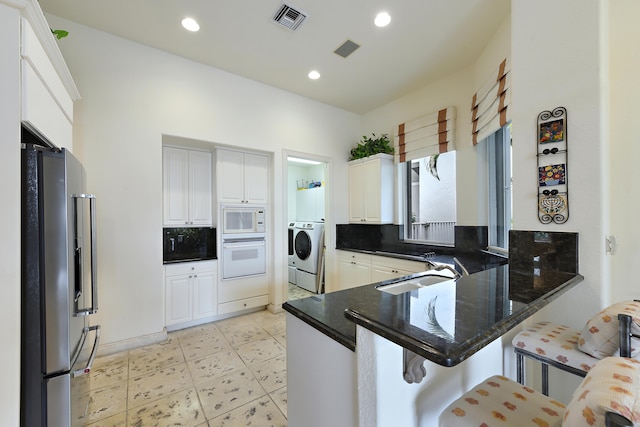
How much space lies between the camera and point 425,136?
3.36m

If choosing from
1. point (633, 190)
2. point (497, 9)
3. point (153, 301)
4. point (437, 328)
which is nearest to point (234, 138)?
point (153, 301)

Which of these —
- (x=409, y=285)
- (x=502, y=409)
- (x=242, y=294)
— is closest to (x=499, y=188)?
(x=409, y=285)

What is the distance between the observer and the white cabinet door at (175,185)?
3068 millimetres

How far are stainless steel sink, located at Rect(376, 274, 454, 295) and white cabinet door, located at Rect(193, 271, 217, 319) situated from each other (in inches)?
91.1

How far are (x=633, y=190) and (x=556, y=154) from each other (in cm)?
36

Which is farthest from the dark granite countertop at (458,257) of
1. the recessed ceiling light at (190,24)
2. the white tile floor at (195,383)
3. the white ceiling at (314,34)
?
the recessed ceiling light at (190,24)

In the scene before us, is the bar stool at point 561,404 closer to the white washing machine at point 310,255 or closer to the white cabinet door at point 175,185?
the white cabinet door at point 175,185

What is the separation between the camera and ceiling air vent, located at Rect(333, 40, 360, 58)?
261cm

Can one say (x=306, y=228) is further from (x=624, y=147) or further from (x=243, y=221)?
(x=624, y=147)

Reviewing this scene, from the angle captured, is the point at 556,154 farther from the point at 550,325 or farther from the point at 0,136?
the point at 0,136

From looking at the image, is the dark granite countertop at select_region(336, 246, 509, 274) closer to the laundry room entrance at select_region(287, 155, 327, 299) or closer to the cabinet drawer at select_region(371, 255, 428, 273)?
the cabinet drawer at select_region(371, 255, 428, 273)

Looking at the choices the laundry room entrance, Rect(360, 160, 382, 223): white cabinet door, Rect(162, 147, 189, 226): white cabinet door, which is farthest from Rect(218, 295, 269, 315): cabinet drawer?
Rect(360, 160, 382, 223): white cabinet door

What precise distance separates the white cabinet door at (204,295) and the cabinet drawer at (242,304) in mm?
108

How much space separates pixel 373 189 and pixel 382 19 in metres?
2.11
